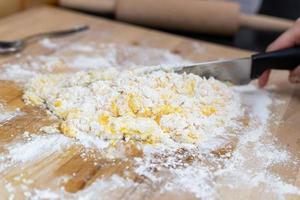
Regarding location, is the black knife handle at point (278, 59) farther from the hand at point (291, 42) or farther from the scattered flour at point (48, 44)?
the scattered flour at point (48, 44)

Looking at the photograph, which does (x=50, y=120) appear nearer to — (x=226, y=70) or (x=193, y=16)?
(x=226, y=70)

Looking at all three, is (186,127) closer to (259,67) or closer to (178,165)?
(178,165)

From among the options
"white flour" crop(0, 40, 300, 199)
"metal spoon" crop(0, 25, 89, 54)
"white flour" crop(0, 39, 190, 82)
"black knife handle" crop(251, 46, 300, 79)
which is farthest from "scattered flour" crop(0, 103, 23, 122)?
"black knife handle" crop(251, 46, 300, 79)

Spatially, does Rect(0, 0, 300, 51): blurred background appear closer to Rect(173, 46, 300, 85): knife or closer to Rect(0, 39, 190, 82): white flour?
Rect(0, 39, 190, 82): white flour

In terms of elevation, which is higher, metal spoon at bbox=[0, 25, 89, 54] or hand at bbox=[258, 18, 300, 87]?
hand at bbox=[258, 18, 300, 87]

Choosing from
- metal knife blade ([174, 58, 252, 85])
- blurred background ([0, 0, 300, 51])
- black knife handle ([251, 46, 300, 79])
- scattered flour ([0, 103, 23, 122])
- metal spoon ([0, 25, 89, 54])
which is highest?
black knife handle ([251, 46, 300, 79])

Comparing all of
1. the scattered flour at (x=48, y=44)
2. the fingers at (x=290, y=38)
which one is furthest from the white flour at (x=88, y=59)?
the fingers at (x=290, y=38)
